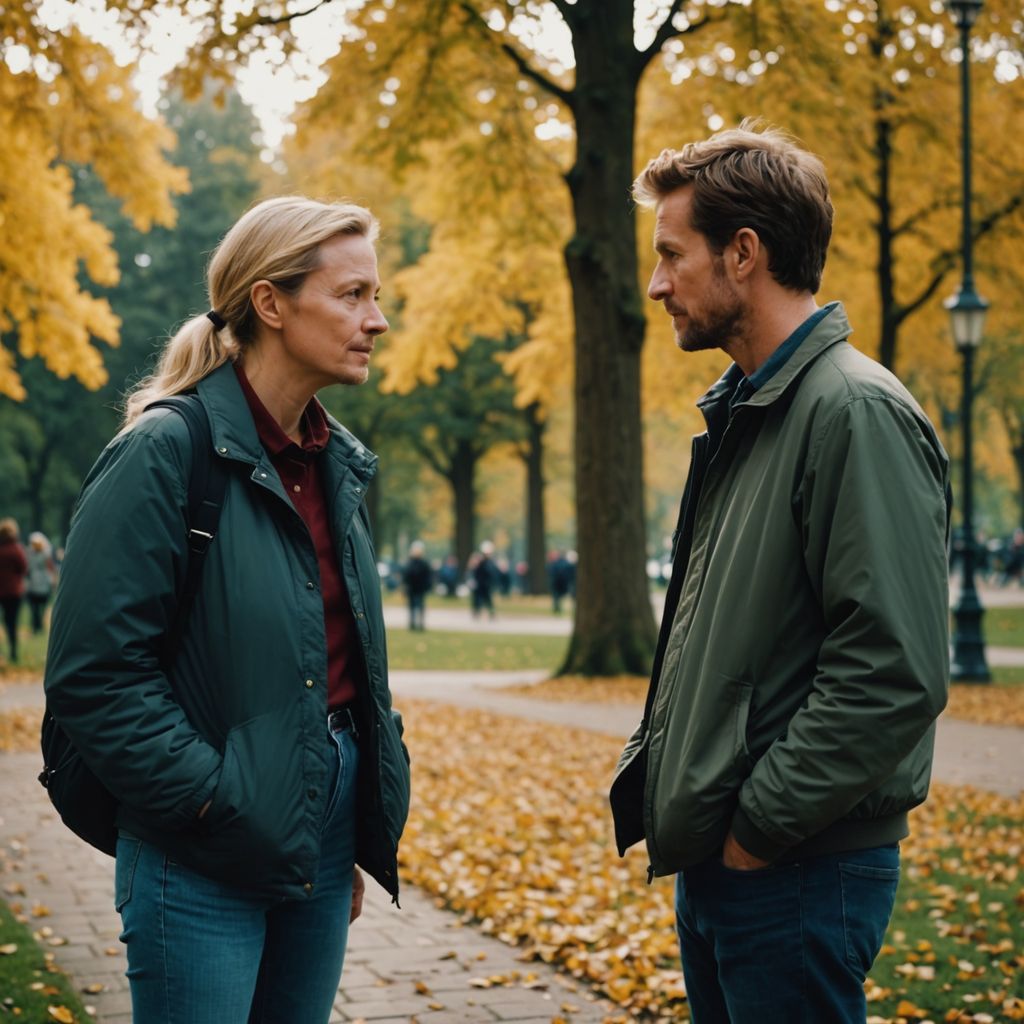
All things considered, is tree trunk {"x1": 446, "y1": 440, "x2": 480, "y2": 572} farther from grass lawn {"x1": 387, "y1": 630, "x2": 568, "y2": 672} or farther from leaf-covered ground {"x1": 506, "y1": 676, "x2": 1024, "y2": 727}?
leaf-covered ground {"x1": 506, "y1": 676, "x2": 1024, "y2": 727}

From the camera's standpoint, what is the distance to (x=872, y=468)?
225 cm

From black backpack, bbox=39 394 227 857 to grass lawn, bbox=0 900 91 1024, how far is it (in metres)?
2.50

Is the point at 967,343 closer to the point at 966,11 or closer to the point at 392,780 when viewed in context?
the point at 966,11

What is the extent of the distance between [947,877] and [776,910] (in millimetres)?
5001

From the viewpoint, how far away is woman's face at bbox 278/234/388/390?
8.75 feet

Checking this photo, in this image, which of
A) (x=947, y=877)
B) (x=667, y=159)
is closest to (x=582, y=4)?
(x=947, y=877)

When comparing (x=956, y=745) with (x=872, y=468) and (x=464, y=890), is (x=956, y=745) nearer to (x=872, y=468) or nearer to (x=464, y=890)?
(x=464, y=890)

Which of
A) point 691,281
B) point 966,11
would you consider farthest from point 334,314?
point 966,11

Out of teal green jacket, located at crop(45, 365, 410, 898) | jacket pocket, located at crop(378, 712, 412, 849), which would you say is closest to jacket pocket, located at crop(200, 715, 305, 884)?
teal green jacket, located at crop(45, 365, 410, 898)

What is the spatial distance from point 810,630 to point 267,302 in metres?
1.22

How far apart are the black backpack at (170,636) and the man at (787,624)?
91cm

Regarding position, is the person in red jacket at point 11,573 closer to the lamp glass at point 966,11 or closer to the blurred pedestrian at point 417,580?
the blurred pedestrian at point 417,580

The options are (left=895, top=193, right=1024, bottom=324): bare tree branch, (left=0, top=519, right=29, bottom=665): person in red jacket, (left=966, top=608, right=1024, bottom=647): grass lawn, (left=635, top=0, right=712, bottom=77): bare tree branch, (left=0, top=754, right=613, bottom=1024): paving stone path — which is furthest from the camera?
(left=966, top=608, right=1024, bottom=647): grass lawn

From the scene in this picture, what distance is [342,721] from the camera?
269cm
